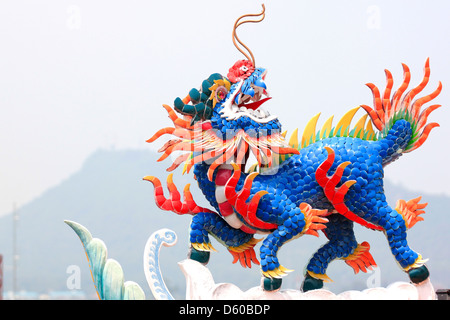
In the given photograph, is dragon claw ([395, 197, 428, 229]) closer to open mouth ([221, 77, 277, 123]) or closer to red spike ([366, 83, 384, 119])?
red spike ([366, 83, 384, 119])

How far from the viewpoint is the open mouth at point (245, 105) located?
486 cm

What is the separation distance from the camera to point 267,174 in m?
4.94

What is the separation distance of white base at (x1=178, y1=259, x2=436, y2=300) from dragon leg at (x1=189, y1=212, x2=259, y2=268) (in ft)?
0.39

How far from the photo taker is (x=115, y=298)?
4730mm

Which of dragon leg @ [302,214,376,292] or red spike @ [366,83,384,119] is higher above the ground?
red spike @ [366,83,384,119]

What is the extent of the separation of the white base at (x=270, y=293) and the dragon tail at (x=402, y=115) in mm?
989

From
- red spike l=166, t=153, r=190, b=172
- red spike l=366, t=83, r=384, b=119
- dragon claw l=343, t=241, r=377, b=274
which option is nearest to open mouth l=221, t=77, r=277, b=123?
red spike l=166, t=153, r=190, b=172

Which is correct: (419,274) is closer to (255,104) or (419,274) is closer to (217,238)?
(217,238)

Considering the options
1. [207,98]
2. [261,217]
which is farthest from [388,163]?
[207,98]

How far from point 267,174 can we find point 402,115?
1187 millimetres

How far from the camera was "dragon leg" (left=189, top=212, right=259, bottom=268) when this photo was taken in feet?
16.0

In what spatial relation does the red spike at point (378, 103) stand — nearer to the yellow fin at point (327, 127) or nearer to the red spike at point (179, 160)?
the yellow fin at point (327, 127)
